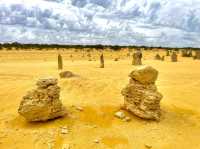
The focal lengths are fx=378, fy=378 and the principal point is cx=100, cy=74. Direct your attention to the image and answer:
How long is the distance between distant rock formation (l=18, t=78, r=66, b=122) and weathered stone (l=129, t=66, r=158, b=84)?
9.06ft

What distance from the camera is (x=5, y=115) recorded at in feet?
44.1

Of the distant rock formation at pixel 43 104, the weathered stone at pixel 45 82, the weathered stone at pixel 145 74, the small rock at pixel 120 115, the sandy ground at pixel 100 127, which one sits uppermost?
the weathered stone at pixel 145 74

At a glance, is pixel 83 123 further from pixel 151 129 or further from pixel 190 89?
pixel 190 89

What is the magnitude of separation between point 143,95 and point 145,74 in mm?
722

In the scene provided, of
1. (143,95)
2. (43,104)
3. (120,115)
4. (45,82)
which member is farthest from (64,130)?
(143,95)

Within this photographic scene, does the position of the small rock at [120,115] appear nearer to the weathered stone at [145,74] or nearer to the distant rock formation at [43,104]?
the weathered stone at [145,74]

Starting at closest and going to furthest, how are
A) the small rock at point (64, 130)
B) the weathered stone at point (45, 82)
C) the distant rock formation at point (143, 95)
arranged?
the small rock at point (64, 130)
the weathered stone at point (45, 82)
the distant rock formation at point (143, 95)

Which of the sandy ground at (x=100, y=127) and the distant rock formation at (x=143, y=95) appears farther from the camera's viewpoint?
the distant rock formation at (x=143, y=95)

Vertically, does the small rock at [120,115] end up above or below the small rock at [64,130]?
above

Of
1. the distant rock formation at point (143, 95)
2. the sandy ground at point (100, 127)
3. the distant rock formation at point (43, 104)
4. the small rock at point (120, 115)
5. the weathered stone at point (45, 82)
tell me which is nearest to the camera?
the sandy ground at point (100, 127)

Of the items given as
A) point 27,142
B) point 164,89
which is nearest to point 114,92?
point 164,89

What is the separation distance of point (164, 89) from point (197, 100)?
8.06ft

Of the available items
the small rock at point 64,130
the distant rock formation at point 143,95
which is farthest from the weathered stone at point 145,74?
the small rock at point 64,130

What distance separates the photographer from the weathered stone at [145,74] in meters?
12.8
